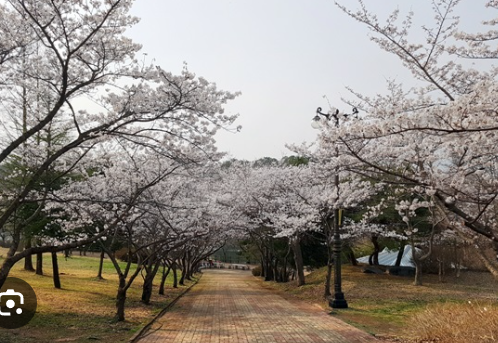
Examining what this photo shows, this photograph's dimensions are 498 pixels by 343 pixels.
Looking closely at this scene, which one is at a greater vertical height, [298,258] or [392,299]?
[298,258]

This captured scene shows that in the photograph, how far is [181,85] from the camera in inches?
311

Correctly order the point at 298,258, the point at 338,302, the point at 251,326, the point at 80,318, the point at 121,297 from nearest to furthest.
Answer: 1. the point at 251,326
2. the point at 121,297
3. the point at 80,318
4. the point at 338,302
5. the point at 298,258

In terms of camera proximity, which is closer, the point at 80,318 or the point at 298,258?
the point at 80,318

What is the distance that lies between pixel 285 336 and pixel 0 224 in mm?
6607

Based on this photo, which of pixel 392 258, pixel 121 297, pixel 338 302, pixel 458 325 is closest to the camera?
pixel 458 325

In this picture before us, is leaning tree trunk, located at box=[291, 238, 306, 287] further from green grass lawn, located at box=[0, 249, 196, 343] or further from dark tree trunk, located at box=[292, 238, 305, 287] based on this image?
green grass lawn, located at box=[0, 249, 196, 343]

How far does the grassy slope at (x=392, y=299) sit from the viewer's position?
1173 centimetres

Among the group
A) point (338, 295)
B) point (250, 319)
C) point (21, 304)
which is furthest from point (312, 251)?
point (21, 304)

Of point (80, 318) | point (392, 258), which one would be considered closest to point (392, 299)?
point (80, 318)

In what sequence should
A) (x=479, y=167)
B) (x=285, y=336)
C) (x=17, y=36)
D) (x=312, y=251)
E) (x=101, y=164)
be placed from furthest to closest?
(x=312, y=251), (x=101, y=164), (x=285, y=336), (x=479, y=167), (x=17, y=36)

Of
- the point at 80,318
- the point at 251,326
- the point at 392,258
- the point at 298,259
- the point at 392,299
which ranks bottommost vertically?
the point at 80,318

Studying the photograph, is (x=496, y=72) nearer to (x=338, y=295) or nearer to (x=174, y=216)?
(x=338, y=295)

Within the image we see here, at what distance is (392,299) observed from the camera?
61.2 feet

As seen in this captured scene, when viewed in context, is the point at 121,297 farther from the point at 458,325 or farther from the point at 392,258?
the point at 392,258
